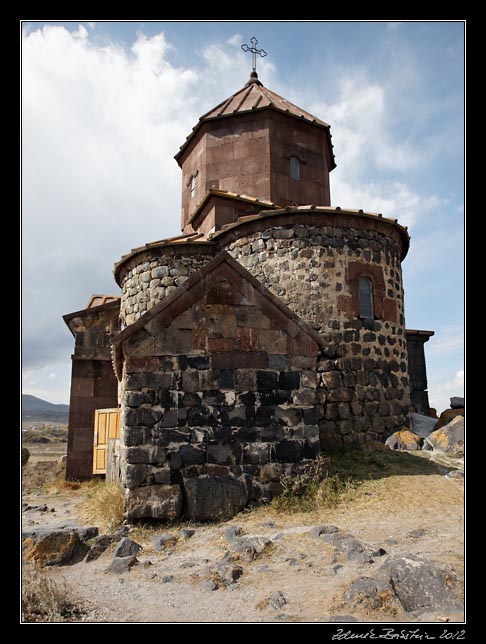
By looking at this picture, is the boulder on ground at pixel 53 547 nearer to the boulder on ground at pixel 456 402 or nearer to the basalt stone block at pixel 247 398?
the basalt stone block at pixel 247 398

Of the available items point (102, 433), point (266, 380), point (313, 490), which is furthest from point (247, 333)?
point (102, 433)

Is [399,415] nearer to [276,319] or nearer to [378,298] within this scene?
[378,298]

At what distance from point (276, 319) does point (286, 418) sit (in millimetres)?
1302

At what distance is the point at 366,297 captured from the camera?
909 cm

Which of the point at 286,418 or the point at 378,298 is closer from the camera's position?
the point at 286,418

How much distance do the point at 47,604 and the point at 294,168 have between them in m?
11.5

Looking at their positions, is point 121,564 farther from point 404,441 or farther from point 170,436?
point 404,441

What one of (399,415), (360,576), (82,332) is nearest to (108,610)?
(360,576)

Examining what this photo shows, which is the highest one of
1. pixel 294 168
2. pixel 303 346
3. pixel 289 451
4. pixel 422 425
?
pixel 294 168

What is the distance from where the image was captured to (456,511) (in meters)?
5.20

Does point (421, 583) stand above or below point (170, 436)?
below

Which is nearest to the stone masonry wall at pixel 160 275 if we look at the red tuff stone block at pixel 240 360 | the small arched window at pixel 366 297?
the small arched window at pixel 366 297

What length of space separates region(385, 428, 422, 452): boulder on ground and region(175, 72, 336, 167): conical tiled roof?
8.77 metres

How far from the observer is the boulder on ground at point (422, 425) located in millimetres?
9297
